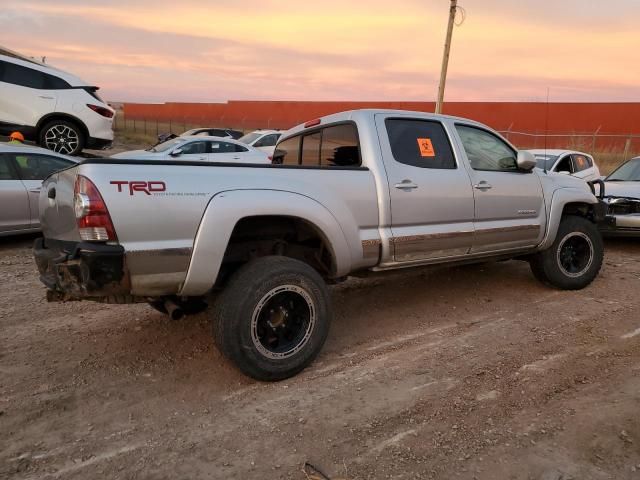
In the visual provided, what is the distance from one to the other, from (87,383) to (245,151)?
10038 millimetres

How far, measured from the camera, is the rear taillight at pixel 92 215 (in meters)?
2.95

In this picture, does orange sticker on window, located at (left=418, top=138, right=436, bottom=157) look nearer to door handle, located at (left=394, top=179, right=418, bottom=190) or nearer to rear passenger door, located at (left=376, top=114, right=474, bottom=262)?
rear passenger door, located at (left=376, top=114, right=474, bottom=262)

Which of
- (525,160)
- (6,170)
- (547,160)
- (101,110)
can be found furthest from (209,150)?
(525,160)

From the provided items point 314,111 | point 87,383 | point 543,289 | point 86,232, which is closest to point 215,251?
point 86,232

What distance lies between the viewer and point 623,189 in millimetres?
8086

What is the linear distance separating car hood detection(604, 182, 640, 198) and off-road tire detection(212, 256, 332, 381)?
20.5ft

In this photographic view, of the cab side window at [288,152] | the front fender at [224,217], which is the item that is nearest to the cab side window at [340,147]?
the cab side window at [288,152]

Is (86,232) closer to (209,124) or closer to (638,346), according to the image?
(638,346)

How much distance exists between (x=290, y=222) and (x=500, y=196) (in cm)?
212

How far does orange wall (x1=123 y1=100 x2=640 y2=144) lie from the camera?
2598cm

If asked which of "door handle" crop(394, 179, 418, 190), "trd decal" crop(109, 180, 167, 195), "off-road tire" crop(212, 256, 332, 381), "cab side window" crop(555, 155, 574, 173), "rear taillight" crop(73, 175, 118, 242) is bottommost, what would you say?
"off-road tire" crop(212, 256, 332, 381)

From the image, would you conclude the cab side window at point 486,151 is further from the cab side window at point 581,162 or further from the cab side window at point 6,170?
the cab side window at point 581,162

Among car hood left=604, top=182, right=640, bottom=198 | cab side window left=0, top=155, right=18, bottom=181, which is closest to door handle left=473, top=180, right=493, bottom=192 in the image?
car hood left=604, top=182, right=640, bottom=198

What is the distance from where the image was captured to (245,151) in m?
13.1
